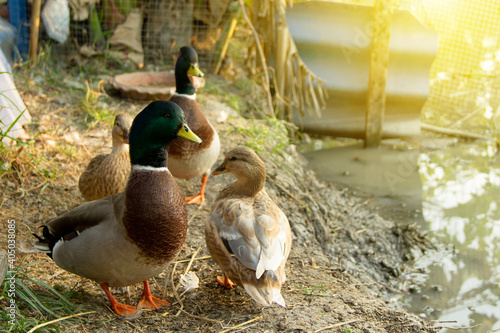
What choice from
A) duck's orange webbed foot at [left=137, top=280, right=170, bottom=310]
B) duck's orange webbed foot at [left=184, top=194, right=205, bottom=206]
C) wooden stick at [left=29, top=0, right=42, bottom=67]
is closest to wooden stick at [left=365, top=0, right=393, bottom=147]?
duck's orange webbed foot at [left=184, top=194, right=205, bottom=206]

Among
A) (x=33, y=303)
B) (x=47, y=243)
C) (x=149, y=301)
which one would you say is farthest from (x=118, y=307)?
(x=47, y=243)

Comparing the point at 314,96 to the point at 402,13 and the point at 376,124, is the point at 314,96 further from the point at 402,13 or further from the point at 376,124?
the point at 402,13

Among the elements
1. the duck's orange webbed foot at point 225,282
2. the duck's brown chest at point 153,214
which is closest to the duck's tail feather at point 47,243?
the duck's brown chest at point 153,214

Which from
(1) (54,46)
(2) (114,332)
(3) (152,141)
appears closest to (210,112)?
(1) (54,46)

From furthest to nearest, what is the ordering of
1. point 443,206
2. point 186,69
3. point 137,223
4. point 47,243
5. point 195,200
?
1. point 443,206
2. point 186,69
3. point 195,200
4. point 47,243
5. point 137,223

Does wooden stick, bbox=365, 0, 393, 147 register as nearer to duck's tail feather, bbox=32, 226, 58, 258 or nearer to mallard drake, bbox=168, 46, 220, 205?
mallard drake, bbox=168, 46, 220, 205

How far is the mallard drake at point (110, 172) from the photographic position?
3.26 meters

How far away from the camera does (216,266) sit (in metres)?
3.18

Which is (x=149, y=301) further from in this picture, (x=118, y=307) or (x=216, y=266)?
(x=216, y=266)

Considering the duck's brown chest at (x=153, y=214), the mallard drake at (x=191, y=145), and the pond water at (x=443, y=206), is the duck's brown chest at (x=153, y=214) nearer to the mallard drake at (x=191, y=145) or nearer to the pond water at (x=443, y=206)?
the mallard drake at (x=191, y=145)

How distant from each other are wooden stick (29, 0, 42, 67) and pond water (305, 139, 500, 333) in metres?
3.59

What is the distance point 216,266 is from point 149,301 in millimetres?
587

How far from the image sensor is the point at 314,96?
602cm

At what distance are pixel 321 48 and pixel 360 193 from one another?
2151 millimetres
